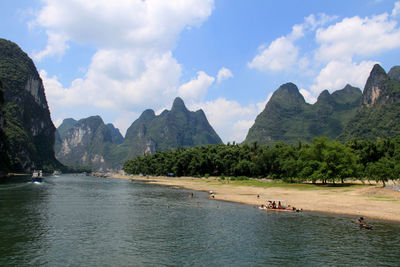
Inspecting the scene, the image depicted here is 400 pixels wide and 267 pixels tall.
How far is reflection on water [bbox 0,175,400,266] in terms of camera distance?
22609 millimetres

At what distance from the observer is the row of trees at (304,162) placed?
75.7m

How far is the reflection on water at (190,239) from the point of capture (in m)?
22.6

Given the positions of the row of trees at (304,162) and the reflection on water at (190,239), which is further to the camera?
the row of trees at (304,162)

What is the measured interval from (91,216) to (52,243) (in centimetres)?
1425

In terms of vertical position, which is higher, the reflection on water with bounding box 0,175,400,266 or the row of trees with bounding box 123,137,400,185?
the row of trees with bounding box 123,137,400,185

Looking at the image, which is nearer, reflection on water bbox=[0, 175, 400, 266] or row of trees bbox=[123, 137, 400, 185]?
reflection on water bbox=[0, 175, 400, 266]

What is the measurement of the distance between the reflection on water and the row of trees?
37.2 m

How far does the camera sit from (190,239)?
29.0m

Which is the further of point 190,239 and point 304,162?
point 304,162

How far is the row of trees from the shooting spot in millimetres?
75688

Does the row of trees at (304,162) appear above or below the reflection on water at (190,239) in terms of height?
above

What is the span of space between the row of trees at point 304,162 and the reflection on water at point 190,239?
37.2 metres

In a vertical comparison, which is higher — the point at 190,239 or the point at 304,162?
the point at 304,162

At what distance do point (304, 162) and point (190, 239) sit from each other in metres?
64.0
